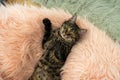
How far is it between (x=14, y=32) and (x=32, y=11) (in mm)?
102

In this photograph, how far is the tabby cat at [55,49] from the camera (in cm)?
99

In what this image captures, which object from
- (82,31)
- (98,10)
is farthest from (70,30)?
(98,10)

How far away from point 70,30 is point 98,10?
193 millimetres

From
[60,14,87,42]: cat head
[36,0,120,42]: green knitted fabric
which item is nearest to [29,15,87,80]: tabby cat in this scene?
[60,14,87,42]: cat head

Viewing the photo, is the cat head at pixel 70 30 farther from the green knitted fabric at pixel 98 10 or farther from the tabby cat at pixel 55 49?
the green knitted fabric at pixel 98 10

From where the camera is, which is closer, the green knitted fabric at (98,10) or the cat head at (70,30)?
the cat head at (70,30)

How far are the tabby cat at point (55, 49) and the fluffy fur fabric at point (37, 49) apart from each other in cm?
2

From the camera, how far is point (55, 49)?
1010 millimetres

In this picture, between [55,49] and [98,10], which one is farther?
[98,10]

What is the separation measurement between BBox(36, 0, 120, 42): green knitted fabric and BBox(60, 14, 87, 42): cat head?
131mm

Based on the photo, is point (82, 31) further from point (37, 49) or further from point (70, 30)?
point (37, 49)

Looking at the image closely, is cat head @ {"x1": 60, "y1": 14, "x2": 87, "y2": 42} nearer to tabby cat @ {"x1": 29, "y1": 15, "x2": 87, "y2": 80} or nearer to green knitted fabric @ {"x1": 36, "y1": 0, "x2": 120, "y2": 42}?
tabby cat @ {"x1": 29, "y1": 15, "x2": 87, "y2": 80}

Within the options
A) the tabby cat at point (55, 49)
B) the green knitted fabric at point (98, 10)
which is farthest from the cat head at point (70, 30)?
the green knitted fabric at point (98, 10)

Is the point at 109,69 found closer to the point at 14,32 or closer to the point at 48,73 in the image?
the point at 48,73
